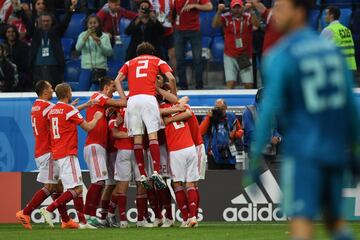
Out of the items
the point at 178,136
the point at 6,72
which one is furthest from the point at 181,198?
the point at 6,72

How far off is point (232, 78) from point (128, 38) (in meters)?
2.50

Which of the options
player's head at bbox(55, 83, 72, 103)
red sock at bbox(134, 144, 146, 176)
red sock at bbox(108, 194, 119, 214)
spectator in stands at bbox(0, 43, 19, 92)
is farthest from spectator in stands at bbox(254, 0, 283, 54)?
player's head at bbox(55, 83, 72, 103)

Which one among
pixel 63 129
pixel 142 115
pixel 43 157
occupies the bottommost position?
pixel 43 157

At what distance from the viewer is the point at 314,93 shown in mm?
6949

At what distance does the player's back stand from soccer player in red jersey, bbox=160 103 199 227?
8362 mm

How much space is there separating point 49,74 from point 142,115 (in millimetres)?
5388

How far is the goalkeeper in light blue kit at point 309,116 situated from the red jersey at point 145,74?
8.77 metres

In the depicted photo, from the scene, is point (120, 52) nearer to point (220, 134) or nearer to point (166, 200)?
point (220, 134)

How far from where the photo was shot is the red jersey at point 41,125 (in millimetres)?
15969

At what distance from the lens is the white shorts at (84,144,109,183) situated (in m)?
15.9

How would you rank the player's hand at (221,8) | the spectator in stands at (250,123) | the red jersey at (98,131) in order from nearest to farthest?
the red jersey at (98,131), the spectator in stands at (250,123), the player's hand at (221,8)

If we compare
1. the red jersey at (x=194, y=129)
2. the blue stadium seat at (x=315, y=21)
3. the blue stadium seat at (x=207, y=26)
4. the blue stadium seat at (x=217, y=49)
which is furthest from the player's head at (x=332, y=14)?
the red jersey at (x=194, y=129)

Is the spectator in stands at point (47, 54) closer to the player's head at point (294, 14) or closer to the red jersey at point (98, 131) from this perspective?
the red jersey at point (98, 131)

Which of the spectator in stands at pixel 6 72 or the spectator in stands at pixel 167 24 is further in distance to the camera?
the spectator in stands at pixel 167 24
